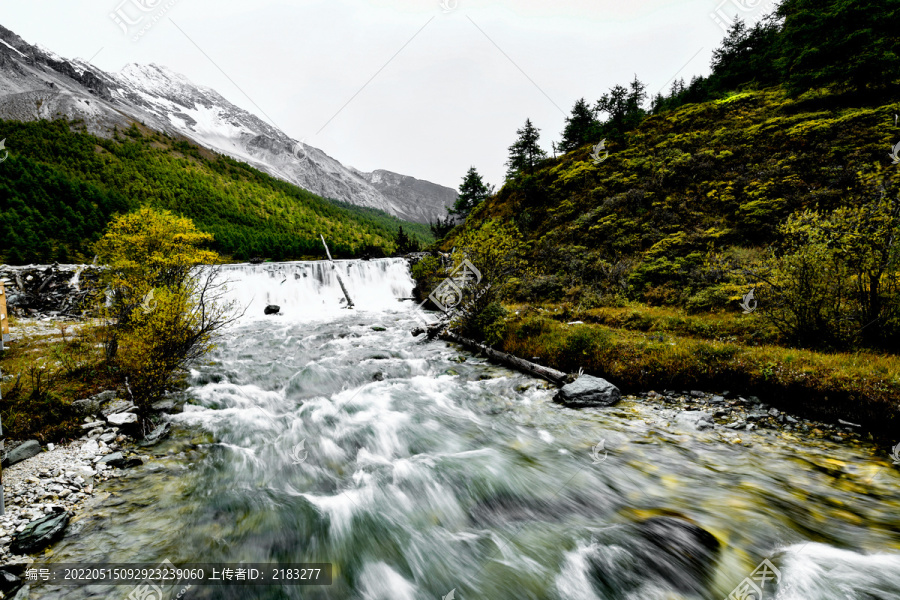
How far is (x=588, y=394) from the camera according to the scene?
8.98 m

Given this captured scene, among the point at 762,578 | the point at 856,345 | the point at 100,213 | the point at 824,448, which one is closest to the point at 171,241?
the point at 762,578

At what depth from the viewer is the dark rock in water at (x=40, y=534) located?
13.5 ft

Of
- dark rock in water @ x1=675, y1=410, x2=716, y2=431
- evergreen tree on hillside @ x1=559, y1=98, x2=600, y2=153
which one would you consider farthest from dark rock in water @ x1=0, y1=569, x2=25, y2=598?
evergreen tree on hillside @ x1=559, y1=98, x2=600, y2=153

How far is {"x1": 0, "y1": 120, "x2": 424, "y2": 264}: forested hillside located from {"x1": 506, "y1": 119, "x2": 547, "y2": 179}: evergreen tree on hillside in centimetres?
2283

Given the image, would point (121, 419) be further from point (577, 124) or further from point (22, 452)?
point (577, 124)

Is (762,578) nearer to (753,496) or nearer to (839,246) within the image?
(753,496)

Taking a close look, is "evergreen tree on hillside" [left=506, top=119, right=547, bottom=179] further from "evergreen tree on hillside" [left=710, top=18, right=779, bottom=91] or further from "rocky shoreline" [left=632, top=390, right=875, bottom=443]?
"rocky shoreline" [left=632, top=390, right=875, bottom=443]

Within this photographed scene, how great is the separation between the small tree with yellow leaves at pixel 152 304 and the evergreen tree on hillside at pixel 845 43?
129 ft

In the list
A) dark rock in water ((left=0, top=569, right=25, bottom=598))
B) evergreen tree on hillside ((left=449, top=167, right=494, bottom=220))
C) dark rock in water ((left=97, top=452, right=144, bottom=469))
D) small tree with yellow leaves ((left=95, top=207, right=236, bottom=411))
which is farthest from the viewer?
evergreen tree on hillside ((left=449, top=167, right=494, bottom=220))

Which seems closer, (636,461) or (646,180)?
(636,461)

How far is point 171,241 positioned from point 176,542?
34.8 ft

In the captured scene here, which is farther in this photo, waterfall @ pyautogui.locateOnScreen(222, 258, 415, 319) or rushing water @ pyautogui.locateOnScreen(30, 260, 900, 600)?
waterfall @ pyautogui.locateOnScreen(222, 258, 415, 319)

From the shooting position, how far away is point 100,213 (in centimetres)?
3725

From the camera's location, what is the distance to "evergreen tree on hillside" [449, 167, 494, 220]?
46316mm
